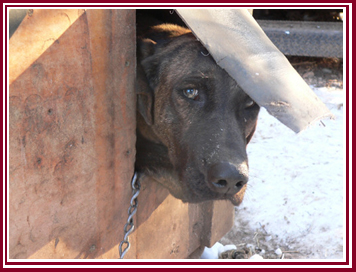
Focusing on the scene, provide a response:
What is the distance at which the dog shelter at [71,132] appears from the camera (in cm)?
189

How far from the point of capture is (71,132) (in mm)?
2135

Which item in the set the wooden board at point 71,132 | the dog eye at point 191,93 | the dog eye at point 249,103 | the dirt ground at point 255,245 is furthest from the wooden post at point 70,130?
the dirt ground at point 255,245

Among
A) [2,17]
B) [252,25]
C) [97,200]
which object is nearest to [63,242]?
[97,200]

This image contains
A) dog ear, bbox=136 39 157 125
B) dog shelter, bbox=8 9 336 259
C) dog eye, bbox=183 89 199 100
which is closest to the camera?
dog shelter, bbox=8 9 336 259

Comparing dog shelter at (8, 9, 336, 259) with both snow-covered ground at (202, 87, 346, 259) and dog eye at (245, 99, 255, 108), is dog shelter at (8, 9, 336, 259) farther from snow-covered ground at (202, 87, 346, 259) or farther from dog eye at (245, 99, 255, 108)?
snow-covered ground at (202, 87, 346, 259)

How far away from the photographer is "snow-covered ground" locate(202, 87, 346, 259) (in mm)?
4168

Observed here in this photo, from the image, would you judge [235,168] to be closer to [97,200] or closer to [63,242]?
[97,200]

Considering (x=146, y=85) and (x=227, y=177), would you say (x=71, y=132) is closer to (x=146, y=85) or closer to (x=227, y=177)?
(x=146, y=85)

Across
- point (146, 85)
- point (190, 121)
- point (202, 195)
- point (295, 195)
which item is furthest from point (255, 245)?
point (146, 85)

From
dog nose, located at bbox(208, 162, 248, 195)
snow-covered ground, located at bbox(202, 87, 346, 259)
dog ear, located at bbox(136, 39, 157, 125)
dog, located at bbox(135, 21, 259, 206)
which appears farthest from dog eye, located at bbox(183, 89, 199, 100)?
snow-covered ground, located at bbox(202, 87, 346, 259)

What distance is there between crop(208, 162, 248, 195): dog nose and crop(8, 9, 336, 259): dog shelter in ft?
1.25

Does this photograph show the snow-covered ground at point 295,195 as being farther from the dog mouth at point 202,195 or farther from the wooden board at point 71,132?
the wooden board at point 71,132

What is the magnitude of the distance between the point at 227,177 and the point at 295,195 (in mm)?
2863

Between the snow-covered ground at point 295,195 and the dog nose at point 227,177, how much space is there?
1707mm
